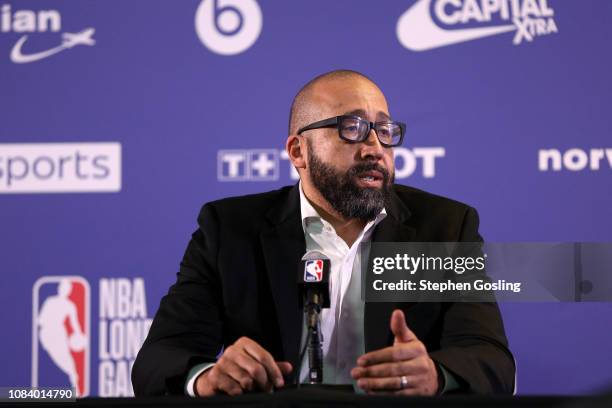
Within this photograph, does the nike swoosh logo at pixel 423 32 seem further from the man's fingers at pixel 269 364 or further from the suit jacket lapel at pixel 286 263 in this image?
the man's fingers at pixel 269 364

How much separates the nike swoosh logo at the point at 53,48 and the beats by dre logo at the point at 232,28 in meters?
0.52

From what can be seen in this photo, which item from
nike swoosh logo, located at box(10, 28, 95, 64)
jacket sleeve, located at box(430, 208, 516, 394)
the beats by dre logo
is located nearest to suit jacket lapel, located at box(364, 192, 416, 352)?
jacket sleeve, located at box(430, 208, 516, 394)

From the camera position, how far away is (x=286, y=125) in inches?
147

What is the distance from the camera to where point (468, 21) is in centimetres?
372

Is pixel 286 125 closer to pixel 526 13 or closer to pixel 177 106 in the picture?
pixel 177 106

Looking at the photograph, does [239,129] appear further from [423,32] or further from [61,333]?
[61,333]

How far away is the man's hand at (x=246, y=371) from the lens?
6.31 ft

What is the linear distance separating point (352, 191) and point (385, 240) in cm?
19

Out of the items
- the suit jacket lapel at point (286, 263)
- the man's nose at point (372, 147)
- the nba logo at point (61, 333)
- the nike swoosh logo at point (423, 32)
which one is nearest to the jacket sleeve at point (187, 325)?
the suit jacket lapel at point (286, 263)

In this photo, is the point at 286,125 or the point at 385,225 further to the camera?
the point at 286,125

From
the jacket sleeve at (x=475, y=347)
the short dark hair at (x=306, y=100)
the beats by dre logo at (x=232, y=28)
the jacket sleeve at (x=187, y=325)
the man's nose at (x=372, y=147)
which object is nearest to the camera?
the jacket sleeve at (x=475, y=347)

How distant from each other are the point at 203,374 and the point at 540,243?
76.9 inches

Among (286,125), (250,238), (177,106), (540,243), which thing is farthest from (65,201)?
(540,243)

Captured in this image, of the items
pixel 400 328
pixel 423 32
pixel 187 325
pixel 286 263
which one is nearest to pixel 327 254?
pixel 286 263
